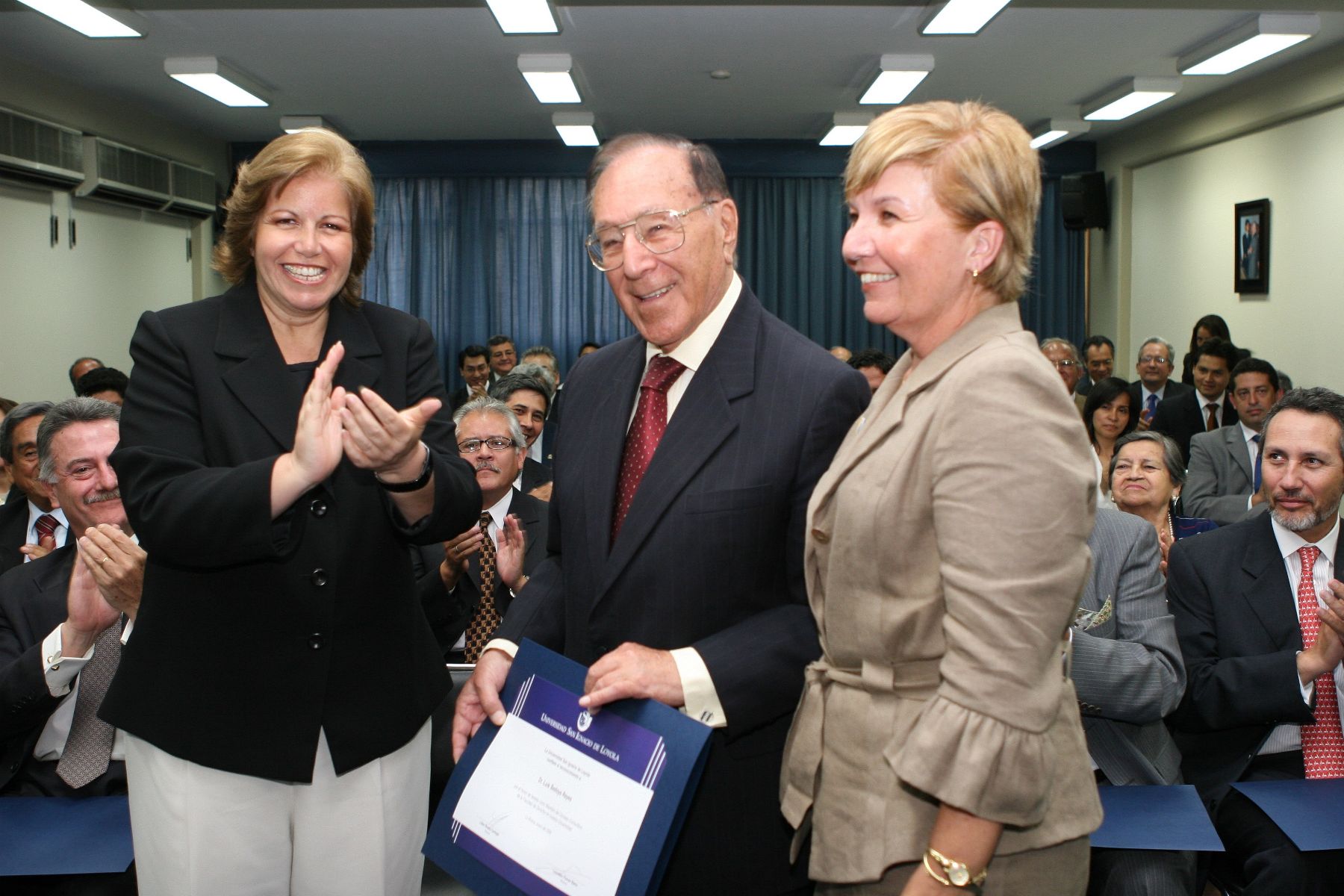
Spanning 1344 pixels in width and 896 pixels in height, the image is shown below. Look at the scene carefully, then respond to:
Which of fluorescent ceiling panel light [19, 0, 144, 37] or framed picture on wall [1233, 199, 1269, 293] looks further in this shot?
framed picture on wall [1233, 199, 1269, 293]

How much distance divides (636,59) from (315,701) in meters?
6.80

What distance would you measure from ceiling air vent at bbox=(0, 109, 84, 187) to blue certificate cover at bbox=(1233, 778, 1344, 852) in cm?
733

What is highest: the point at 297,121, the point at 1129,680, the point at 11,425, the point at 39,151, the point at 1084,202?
the point at 297,121

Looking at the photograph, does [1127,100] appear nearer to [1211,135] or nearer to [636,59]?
[1211,135]

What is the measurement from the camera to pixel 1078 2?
20.3ft

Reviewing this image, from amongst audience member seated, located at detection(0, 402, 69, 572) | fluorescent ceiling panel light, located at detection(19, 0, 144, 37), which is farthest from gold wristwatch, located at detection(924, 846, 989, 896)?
fluorescent ceiling panel light, located at detection(19, 0, 144, 37)

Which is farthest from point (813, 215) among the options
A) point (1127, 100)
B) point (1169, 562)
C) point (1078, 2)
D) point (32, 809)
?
point (32, 809)

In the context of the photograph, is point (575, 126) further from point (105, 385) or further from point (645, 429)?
point (645, 429)

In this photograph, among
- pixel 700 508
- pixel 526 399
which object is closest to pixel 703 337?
pixel 700 508

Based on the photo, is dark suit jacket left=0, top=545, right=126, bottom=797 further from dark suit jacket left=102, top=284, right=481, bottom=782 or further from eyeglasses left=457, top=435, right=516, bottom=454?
eyeglasses left=457, top=435, right=516, bottom=454

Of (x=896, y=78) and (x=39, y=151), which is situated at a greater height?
(x=896, y=78)

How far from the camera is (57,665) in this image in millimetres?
2201

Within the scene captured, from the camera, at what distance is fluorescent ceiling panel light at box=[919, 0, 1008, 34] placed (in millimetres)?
5688

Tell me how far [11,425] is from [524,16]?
341cm
